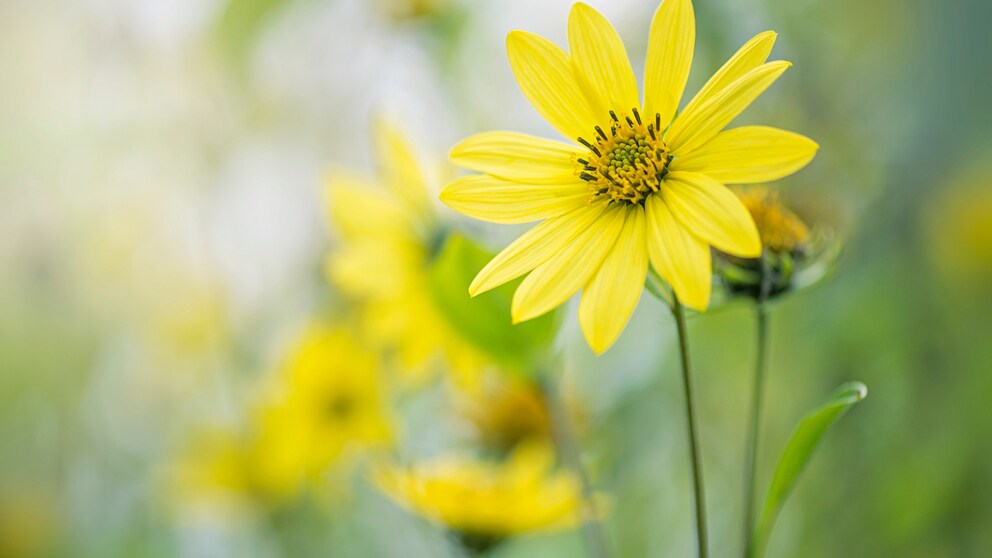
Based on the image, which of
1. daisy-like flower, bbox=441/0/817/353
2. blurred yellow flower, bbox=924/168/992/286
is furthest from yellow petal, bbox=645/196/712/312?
blurred yellow flower, bbox=924/168/992/286

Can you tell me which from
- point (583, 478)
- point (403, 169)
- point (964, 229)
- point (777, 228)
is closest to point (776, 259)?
point (777, 228)

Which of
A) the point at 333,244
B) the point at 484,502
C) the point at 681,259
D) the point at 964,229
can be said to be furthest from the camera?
the point at 333,244

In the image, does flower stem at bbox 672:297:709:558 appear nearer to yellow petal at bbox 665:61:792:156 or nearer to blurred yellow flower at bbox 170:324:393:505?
yellow petal at bbox 665:61:792:156

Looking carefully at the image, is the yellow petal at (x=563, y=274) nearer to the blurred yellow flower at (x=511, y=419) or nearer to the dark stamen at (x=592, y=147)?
the dark stamen at (x=592, y=147)

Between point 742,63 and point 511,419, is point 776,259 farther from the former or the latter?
point 511,419

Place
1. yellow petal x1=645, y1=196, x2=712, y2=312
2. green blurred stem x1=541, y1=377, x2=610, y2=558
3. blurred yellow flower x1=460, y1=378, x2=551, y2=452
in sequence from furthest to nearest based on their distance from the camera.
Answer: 1. blurred yellow flower x1=460, y1=378, x2=551, y2=452
2. green blurred stem x1=541, y1=377, x2=610, y2=558
3. yellow petal x1=645, y1=196, x2=712, y2=312

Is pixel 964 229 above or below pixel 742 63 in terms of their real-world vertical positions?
below

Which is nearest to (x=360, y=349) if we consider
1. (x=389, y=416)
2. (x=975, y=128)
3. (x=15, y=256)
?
(x=389, y=416)
